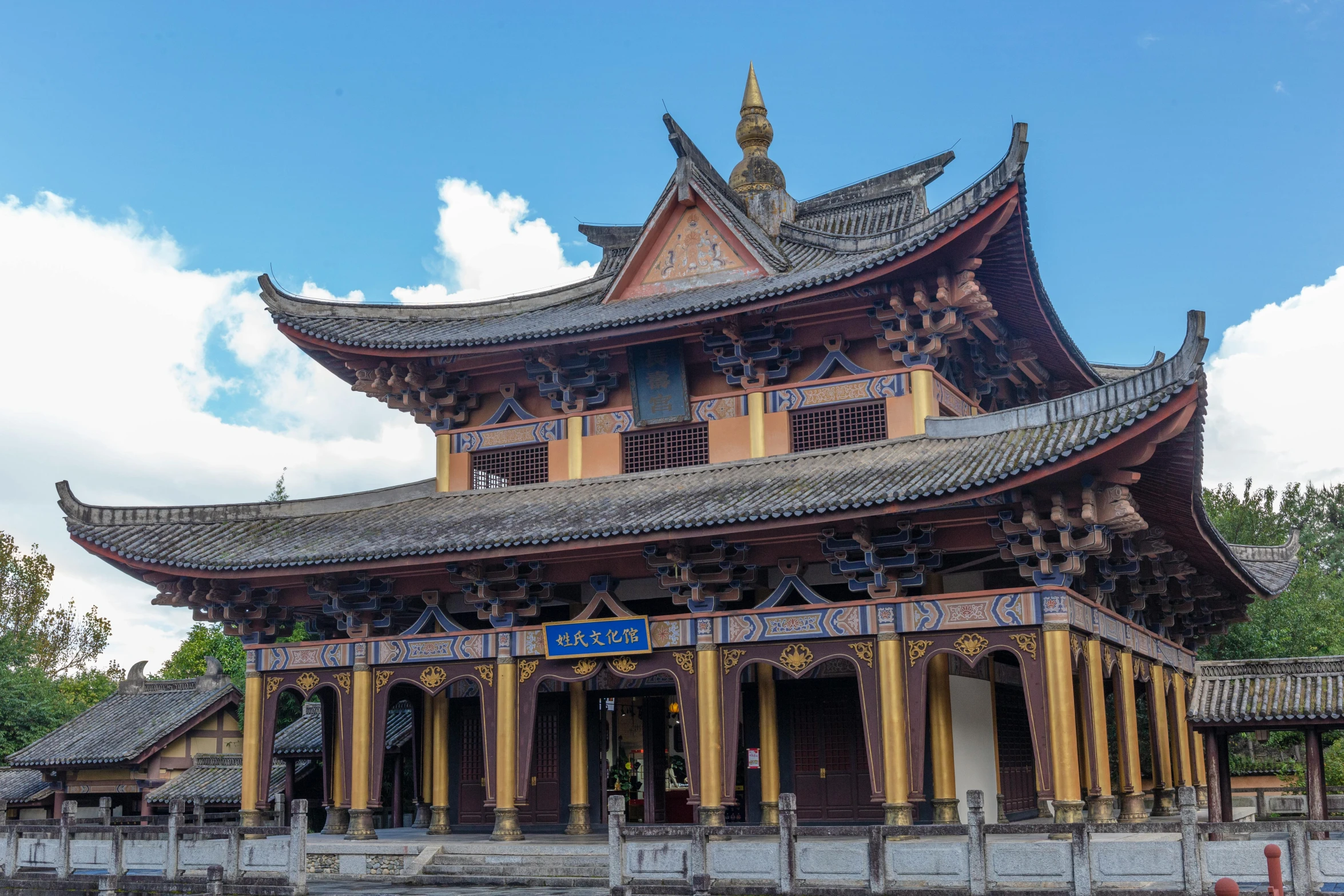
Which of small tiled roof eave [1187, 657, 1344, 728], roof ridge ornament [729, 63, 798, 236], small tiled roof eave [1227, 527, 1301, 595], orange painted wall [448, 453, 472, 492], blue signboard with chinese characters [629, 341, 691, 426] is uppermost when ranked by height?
roof ridge ornament [729, 63, 798, 236]

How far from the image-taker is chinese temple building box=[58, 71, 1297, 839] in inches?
641

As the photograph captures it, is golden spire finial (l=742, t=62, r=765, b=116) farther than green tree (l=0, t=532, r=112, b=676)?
No

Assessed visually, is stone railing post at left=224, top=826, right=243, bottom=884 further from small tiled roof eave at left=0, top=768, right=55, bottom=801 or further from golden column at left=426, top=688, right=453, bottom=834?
small tiled roof eave at left=0, top=768, right=55, bottom=801

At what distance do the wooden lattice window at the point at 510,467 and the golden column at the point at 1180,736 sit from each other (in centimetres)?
1182

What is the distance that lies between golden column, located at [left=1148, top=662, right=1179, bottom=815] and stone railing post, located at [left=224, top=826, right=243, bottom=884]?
14.1 m

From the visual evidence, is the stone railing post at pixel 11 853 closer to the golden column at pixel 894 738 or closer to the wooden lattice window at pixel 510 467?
the wooden lattice window at pixel 510 467

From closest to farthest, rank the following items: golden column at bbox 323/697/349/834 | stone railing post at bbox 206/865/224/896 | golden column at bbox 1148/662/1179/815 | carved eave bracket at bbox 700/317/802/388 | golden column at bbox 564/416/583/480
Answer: stone railing post at bbox 206/865/224/896 → carved eave bracket at bbox 700/317/802/388 → golden column at bbox 323/697/349/834 → golden column at bbox 1148/662/1179/815 → golden column at bbox 564/416/583/480

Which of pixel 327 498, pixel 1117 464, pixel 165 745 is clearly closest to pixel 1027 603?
pixel 1117 464

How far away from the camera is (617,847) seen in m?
14.6

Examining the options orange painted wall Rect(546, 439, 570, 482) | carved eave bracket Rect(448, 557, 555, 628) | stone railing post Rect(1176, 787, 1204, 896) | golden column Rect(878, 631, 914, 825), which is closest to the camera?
stone railing post Rect(1176, 787, 1204, 896)

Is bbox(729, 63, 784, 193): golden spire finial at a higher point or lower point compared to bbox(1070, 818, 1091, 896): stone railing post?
higher

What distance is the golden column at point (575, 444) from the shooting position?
2106 centimetres

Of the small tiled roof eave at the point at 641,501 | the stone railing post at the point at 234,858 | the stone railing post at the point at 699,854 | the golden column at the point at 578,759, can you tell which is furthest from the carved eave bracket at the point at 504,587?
the stone railing post at the point at 699,854

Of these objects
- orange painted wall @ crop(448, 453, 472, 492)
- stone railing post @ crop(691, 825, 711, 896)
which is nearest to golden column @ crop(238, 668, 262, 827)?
orange painted wall @ crop(448, 453, 472, 492)
